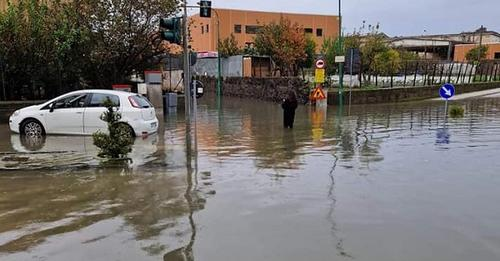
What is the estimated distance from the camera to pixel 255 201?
7.27m

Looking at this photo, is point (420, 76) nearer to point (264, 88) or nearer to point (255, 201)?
point (264, 88)

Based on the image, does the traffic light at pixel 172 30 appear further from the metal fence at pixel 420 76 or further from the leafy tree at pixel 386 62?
the leafy tree at pixel 386 62

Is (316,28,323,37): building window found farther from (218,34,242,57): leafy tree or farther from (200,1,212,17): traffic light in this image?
(200,1,212,17): traffic light

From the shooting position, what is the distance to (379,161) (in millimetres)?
10602

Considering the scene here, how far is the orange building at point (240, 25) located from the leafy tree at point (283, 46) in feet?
72.3

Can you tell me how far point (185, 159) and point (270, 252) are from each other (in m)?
6.00

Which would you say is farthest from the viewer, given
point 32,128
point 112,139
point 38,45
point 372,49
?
point 372,49

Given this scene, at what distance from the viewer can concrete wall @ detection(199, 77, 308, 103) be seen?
3042cm

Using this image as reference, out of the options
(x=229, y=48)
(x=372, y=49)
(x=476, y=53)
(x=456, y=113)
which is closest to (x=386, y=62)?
(x=372, y=49)

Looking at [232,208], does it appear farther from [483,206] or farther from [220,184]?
[483,206]

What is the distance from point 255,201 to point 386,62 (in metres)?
29.9

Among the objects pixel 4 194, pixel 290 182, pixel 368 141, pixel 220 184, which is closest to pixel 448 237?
pixel 290 182

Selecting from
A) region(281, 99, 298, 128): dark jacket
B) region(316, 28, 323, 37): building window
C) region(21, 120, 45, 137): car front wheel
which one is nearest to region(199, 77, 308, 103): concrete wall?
region(281, 99, 298, 128): dark jacket

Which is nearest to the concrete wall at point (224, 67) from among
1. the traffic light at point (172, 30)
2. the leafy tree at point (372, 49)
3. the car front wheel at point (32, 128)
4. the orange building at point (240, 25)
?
the leafy tree at point (372, 49)
